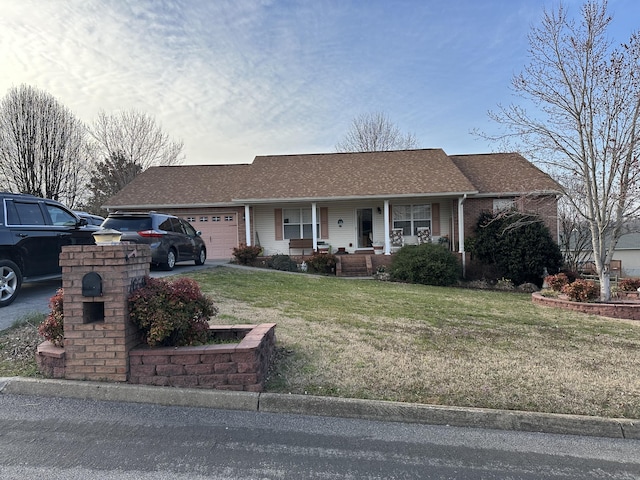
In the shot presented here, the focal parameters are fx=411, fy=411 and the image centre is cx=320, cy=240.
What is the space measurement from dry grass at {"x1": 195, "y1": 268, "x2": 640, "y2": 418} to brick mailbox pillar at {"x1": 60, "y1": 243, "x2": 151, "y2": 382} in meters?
1.51

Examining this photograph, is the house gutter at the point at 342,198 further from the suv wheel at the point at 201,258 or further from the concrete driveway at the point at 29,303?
the concrete driveway at the point at 29,303

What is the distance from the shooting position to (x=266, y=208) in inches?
776

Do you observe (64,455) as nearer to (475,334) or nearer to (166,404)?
(166,404)

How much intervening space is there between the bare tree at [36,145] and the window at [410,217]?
2336 centimetres

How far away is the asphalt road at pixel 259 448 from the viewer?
288 centimetres

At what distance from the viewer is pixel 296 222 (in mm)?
19703

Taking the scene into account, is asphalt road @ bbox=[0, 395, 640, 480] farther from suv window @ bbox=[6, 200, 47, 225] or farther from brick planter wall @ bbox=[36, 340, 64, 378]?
suv window @ bbox=[6, 200, 47, 225]

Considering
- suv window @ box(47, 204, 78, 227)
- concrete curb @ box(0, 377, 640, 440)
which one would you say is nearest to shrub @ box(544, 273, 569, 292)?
concrete curb @ box(0, 377, 640, 440)

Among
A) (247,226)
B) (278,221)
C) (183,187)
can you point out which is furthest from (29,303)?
(183,187)

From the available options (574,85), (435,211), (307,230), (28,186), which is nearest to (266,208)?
(307,230)

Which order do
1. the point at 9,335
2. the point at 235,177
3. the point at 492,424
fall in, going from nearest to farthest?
the point at 492,424, the point at 9,335, the point at 235,177

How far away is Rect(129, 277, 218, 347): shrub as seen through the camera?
3.94 meters

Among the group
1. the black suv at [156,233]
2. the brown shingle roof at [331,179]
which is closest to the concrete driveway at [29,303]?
the black suv at [156,233]

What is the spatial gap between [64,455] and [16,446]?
42 cm
